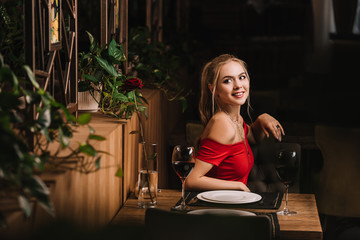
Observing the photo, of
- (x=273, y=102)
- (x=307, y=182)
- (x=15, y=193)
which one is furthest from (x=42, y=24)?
(x=273, y=102)

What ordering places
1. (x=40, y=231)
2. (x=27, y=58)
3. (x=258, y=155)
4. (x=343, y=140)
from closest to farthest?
1. (x=40, y=231)
2. (x=27, y=58)
3. (x=258, y=155)
4. (x=343, y=140)

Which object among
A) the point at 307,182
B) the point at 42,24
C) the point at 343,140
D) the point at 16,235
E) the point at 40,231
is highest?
the point at 42,24

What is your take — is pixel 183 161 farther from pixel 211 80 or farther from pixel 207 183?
pixel 211 80

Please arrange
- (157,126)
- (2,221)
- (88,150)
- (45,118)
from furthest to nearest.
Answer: (157,126) < (88,150) < (45,118) < (2,221)

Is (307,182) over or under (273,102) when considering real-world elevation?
under

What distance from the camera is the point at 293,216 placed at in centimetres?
199

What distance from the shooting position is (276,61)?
983 centimetres

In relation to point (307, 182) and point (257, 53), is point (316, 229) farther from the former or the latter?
point (257, 53)

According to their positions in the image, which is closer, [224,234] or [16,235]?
[16,235]

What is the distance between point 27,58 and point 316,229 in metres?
1.06

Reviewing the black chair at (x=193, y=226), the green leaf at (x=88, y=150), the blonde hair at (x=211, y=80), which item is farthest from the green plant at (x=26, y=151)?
the blonde hair at (x=211, y=80)

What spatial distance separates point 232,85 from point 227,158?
0.33 metres

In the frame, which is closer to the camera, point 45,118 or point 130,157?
point 45,118

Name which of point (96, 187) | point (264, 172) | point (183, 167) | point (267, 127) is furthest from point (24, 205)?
point (264, 172)
